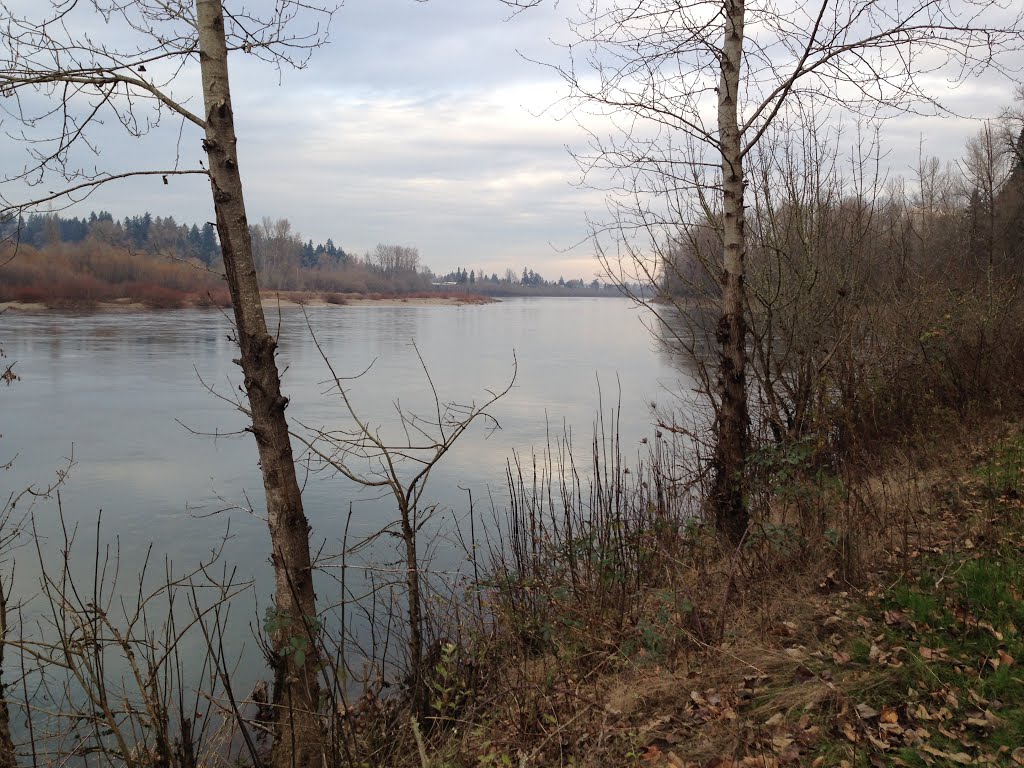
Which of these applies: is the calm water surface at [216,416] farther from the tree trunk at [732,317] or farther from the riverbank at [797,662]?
the riverbank at [797,662]

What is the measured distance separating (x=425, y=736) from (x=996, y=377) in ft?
28.2

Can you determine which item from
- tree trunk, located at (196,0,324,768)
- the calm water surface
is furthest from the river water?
tree trunk, located at (196,0,324,768)

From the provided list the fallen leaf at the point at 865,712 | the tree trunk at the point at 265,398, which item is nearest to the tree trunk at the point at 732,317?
the fallen leaf at the point at 865,712

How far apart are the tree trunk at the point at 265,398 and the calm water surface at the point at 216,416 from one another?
0.44 meters

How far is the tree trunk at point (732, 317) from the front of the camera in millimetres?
5781

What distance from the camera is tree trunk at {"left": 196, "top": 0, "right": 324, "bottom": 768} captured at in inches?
172

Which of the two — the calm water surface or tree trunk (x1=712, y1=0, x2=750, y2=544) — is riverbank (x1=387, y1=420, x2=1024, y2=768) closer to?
tree trunk (x1=712, y1=0, x2=750, y2=544)

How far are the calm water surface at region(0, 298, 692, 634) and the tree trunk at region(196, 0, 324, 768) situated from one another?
17.3 inches

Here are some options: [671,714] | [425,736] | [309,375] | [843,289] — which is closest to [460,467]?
[843,289]

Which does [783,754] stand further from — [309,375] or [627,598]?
[309,375]

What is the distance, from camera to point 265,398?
4.56m

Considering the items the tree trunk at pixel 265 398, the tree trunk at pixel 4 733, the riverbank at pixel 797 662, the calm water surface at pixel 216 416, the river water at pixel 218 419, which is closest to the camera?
the riverbank at pixel 797 662

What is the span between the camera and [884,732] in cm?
321

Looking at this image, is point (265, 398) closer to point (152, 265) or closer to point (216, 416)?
point (216, 416)
